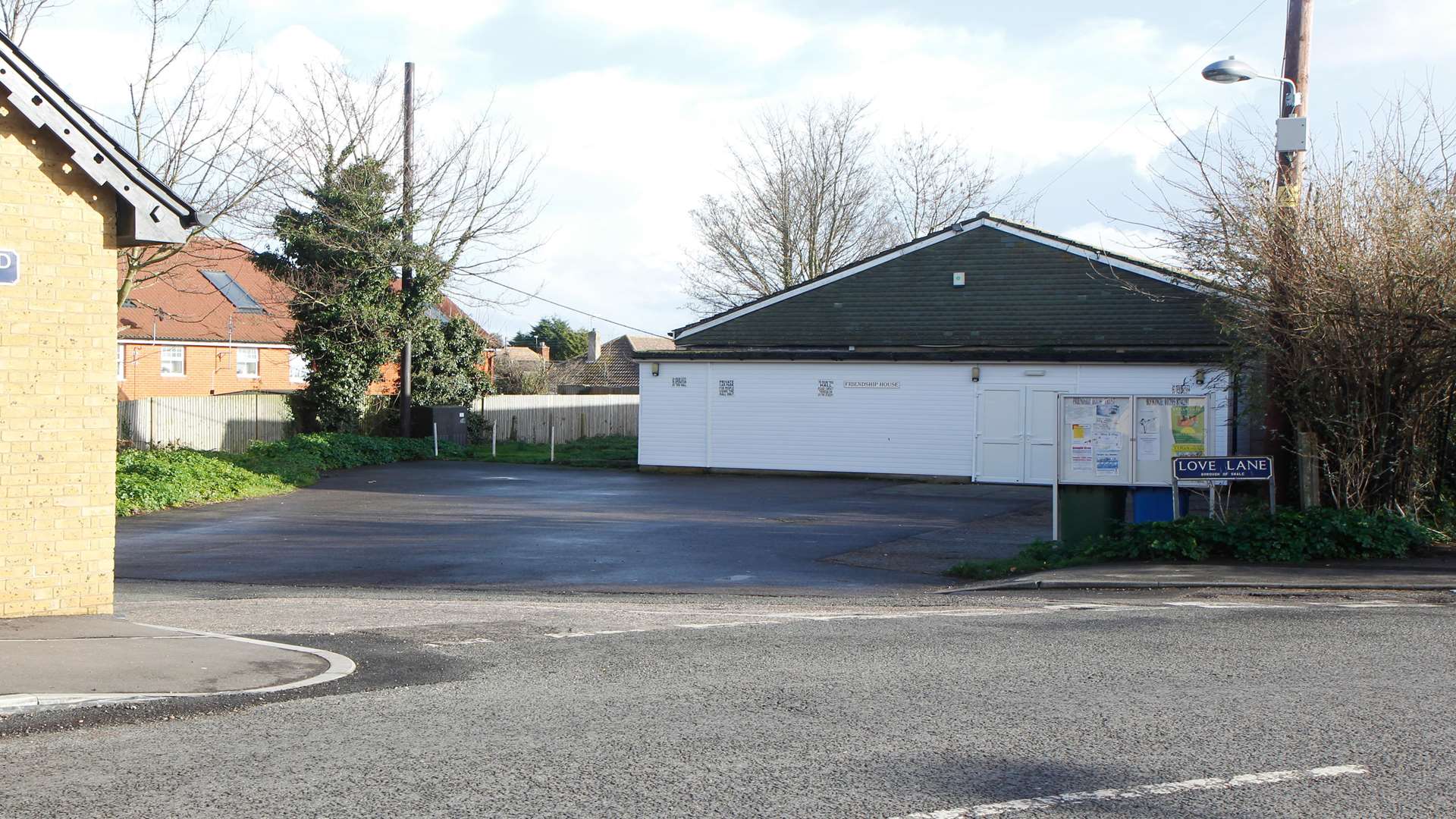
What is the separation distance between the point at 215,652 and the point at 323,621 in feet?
6.63

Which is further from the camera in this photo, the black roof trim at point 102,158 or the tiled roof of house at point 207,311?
the tiled roof of house at point 207,311

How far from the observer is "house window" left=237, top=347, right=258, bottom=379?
44.8 meters

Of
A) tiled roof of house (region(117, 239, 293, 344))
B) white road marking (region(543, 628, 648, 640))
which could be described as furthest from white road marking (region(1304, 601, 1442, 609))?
tiled roof of house (region(117, 239, 293, 344))

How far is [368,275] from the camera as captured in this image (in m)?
33.2

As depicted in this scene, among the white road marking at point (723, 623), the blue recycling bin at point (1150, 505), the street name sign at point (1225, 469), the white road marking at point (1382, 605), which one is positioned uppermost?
the street name sign at point (1225, 469)

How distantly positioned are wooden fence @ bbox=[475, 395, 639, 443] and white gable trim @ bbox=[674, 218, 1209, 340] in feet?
32.5

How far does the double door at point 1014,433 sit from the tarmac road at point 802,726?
1599cm

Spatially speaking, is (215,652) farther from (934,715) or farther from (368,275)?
(368,275)

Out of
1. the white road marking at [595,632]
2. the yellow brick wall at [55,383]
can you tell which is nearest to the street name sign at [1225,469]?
the white road marking at [595,632]

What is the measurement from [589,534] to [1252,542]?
875 centimetres

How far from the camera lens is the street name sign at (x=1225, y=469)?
45.3 ft

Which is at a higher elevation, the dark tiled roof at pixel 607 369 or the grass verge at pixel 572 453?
the dark tiled roof at pixel 607 369

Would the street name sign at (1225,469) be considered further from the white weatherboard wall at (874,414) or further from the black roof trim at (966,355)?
the white weatherboard wall at (874,414)

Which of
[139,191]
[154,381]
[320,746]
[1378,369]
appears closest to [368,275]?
[154,381]
